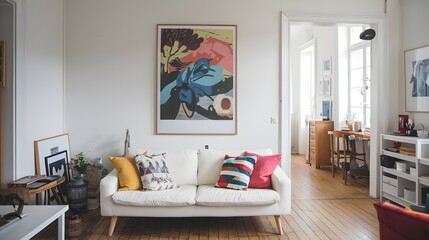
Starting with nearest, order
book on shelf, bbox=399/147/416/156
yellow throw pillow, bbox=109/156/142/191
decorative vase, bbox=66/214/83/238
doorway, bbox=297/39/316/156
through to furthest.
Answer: decorative vase, bbox=66/214/83/238 < yellow throw pillow, bbox=109/156/142/191 < book on shelf, bbox=399/147/416/156 < doorway, bbox=297/39/316/156

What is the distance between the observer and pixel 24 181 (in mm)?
3154

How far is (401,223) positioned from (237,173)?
71.1 inches

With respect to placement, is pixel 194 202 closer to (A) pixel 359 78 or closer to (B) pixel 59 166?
(B) pixel 59 166

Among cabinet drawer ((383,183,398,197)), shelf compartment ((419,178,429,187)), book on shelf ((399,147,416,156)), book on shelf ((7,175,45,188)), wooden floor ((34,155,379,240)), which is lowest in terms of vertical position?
wooden floor ((34,155,379,240))

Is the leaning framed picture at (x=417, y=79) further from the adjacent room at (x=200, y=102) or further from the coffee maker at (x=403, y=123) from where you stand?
the coffee maker at (x=403, y=123)

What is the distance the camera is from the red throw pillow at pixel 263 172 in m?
3.51

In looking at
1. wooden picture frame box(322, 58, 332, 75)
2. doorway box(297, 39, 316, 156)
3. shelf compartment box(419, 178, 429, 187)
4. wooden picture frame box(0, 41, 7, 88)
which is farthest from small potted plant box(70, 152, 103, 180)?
doorway box(297, 39, 316, 156)

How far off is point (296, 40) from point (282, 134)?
5.19m

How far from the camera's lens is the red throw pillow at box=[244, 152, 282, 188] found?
3.51 meters

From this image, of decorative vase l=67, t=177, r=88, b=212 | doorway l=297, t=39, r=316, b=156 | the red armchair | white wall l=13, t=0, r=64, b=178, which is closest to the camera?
the red armchair

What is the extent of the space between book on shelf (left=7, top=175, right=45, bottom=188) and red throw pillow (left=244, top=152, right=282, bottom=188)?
7.54ft

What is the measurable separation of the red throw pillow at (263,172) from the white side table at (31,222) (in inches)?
76.4

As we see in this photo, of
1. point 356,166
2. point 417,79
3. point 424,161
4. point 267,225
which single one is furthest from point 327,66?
point 267,225

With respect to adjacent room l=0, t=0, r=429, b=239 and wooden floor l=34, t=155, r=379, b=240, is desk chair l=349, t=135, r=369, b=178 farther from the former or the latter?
wooden floor l=34, t=155, r=379, b=240
